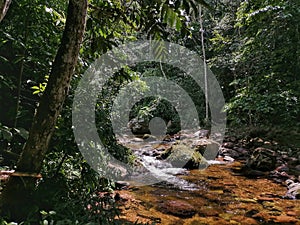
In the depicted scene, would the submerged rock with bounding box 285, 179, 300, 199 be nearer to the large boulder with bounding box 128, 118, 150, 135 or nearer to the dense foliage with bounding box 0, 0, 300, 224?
the dense foliage with bounding box 0, 0, 300, 224

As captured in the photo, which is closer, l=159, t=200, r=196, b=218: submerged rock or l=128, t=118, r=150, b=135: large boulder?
l=159, t=200, r=196, b=218: submerged rock

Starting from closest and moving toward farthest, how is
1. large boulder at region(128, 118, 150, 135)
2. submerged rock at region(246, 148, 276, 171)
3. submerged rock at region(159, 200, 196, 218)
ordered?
submerged rock at region(159, 200, 196, 218)
submerged rock at region(246, 148, 276, 171)
large boulder at region(128, 118, 150, 135)

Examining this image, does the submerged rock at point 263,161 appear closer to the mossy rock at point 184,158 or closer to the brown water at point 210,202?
the brown water at point 210,202

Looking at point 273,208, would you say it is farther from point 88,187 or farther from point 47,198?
point 47,198

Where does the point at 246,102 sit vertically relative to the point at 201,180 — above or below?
above

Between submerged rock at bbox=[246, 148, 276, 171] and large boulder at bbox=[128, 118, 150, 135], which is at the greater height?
large boulder at bbox=[128, 118, 150, 135]

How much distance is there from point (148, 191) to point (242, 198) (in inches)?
59.1

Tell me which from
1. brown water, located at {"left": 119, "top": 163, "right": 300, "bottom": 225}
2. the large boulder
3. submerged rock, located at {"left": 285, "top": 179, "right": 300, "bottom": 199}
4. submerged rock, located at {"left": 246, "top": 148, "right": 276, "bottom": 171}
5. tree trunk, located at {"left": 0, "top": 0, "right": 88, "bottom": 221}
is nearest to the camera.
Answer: tree trunk, located at {"left": 0, "top": 0, "right": 88, "bottom": 221}

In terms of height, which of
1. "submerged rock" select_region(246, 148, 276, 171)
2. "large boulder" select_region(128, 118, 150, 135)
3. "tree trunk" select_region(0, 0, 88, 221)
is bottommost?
"submerged rock" select_region(246, 148, 276, 171)

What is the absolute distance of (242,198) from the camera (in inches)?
186

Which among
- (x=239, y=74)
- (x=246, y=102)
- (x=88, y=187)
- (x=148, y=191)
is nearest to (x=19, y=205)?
(x=88, y=187)

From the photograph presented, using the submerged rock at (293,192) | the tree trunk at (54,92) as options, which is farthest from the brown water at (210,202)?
the tree trunk at (54,92)

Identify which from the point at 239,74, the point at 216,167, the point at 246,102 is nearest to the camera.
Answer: the point at 216,167

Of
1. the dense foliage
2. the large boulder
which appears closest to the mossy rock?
the dense foliage
